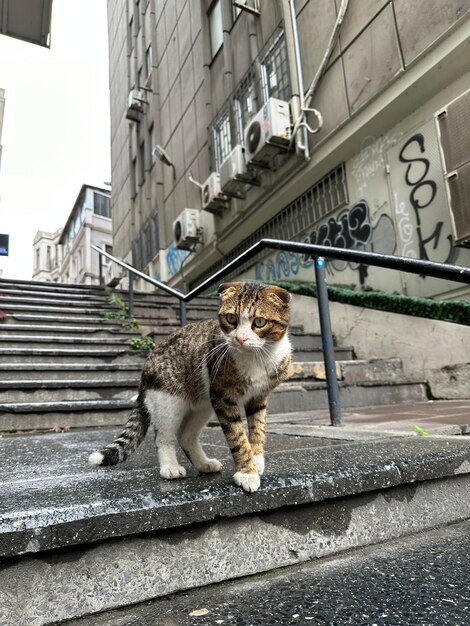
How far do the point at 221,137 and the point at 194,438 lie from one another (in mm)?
10050

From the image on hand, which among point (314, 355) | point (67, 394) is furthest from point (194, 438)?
point (314, 355)

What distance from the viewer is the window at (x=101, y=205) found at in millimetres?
35625

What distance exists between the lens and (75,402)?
356 centimetres

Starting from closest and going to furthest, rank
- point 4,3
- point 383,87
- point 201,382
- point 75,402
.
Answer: point 201,382 → point 75,402 → point 383,87 → point 4,3

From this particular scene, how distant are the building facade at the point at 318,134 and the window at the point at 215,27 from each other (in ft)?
0.13

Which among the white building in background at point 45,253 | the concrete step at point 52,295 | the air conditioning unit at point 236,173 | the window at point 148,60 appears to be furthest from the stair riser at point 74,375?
the white building in background at point 45,253

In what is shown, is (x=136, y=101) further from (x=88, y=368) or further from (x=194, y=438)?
(x=194, y=438)

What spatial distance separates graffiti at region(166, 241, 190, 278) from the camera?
1290 cm

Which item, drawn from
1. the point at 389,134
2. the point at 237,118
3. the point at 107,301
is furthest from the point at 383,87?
the point at 107,301

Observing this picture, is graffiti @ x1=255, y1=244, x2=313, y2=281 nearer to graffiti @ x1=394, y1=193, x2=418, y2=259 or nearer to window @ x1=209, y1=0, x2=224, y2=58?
graffiti @ x1=394, y1=193, x2=418, y2=259

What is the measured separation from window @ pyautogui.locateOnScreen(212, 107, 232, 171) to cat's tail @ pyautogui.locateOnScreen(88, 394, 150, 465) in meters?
9.38

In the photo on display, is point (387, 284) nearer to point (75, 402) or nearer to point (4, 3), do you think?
point (75, 402)

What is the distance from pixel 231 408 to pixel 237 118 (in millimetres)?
9619

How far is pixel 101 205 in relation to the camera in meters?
36.0
